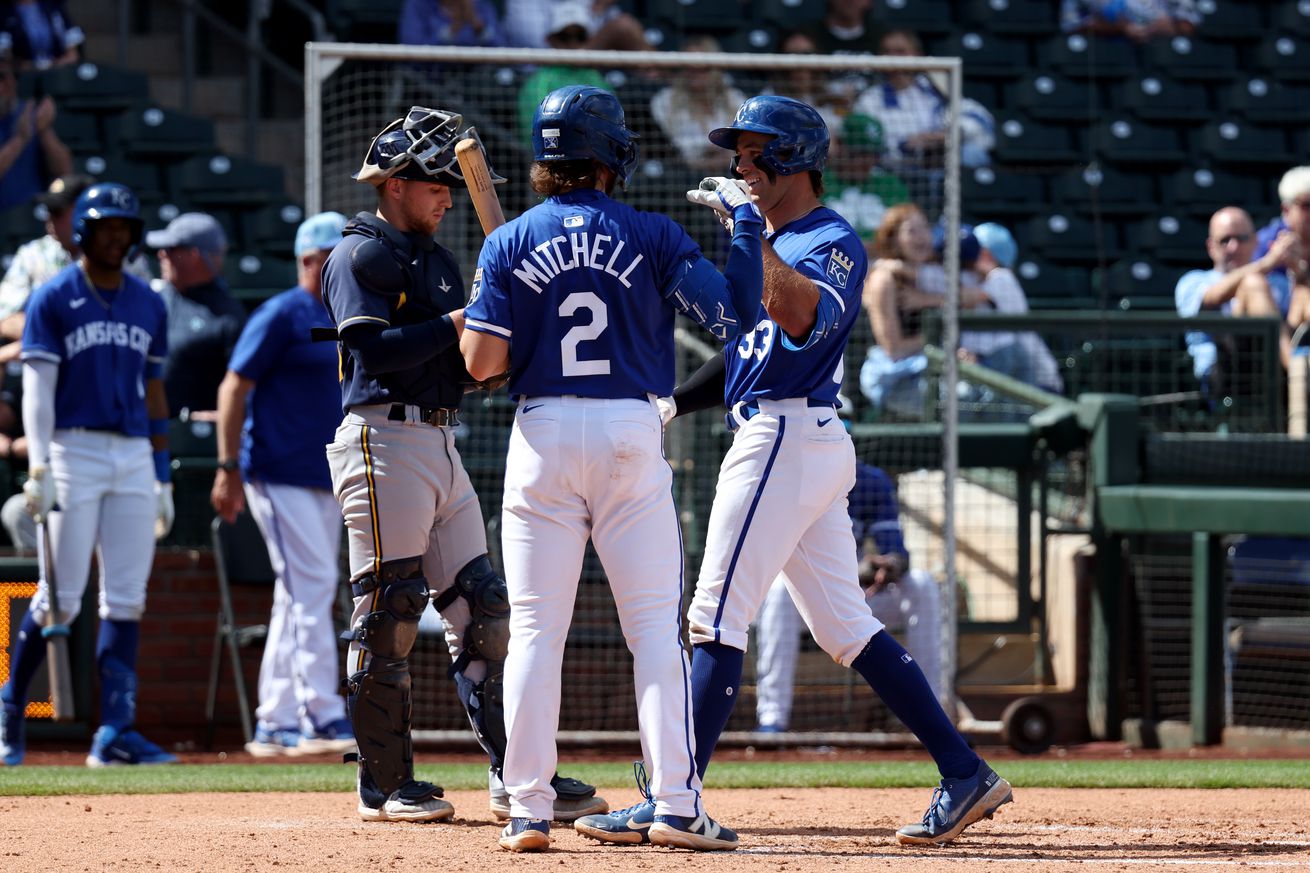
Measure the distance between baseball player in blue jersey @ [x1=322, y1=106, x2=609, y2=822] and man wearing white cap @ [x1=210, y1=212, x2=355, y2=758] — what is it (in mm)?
2379

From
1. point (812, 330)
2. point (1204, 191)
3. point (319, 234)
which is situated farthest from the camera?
point (1204, 191)

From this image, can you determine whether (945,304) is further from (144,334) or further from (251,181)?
(251,181)

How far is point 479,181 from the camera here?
15.4ft

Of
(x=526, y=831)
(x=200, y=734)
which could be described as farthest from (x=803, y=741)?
(x=526, y=831)

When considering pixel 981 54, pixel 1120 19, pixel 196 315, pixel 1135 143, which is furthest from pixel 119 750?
pixel 1120 19

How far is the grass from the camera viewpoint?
6094mm

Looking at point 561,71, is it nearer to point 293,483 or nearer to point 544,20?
point 544,20

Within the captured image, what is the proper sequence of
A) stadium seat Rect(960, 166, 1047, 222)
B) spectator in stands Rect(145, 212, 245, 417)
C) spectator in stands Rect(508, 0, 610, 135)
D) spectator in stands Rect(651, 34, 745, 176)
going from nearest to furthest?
spectator in stands Rect(145, 212, 245, 417)
spectator in stands Rect(508, 0, 610, 135)
spectator in stands Rect(651, 34, 745, 176)
stadium seat Rect(960, 166, 1047, 222)

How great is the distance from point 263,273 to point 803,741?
4582 mm

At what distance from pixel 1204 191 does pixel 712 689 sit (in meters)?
9.80

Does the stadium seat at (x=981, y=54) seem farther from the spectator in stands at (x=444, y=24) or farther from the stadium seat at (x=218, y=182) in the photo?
the stadium seat at (x=218, y=182)

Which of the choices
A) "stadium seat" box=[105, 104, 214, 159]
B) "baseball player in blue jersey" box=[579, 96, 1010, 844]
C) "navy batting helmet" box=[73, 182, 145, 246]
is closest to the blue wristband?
"navy batting helmet" box=[73, 182, 145, 246]

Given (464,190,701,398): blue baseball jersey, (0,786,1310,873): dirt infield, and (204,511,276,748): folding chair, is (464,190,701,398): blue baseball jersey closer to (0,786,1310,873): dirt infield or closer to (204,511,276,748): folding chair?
(0,786,1310,873): dirt infield

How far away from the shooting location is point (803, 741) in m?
7.81
